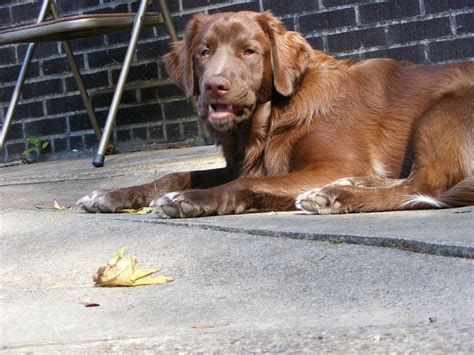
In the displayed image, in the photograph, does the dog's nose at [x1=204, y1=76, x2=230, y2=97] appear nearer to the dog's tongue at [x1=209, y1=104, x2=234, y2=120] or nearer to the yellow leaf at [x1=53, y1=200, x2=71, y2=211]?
the dog's tongue at [x1=209, y1=104, x2=234, y2=120]

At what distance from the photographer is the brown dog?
12.7 feet

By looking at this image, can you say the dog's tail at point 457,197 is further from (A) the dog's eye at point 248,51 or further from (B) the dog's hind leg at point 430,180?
(A) the dog's eye at point 248,51

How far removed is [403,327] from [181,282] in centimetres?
81

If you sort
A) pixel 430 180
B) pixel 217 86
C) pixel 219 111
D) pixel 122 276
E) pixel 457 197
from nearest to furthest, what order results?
pixel 122 276
pixel 457 197
pixel 430 180
pixel 217 86
pixel 219 111

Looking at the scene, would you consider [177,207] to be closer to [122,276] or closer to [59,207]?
[59,207]

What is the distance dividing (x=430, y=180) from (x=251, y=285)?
1635 mm

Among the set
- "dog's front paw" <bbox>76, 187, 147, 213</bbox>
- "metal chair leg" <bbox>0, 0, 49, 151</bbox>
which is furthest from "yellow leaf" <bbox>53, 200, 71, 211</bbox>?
"metal chair leg" <bbox>0, 0, 49, 151</bbox>

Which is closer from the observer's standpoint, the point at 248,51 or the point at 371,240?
the point at 371,240

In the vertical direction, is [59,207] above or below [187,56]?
below

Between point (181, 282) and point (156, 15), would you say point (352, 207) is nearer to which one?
point (181, 282)

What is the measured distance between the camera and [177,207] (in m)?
3.79

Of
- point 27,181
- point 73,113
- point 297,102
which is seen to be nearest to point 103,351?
point 297,102

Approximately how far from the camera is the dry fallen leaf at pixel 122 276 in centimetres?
262

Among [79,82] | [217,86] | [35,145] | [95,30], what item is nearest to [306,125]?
[217,86]
